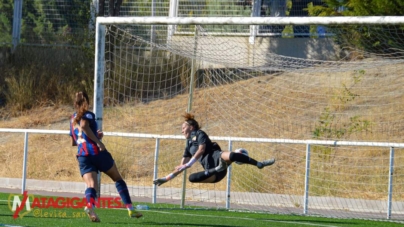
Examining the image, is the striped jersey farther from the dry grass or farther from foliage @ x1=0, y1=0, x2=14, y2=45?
foliage @ x1=0, y1=0, x2=14, y2=45

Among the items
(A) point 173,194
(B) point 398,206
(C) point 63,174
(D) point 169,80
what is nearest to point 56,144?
(C) point 63,174

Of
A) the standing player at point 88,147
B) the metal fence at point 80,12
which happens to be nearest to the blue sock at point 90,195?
the standing player at point 88,147

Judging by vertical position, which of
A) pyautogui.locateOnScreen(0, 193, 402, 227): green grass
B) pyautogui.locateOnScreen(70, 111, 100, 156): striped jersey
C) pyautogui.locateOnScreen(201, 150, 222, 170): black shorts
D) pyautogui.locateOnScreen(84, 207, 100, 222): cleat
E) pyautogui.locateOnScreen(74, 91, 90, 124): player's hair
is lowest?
pyautogui.locateOnScreen(0, 193, 402, 227): green grass

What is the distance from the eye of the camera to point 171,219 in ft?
37.7

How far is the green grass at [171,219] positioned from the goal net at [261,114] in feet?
3.83

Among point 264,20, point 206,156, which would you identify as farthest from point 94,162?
point 264,20

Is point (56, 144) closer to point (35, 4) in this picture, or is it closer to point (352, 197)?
point (35, 4)

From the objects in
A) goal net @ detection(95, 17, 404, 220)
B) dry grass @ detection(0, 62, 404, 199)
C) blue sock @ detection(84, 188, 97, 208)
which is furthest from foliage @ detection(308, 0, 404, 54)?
blue sock @ detection(84, 188, 97, 208)

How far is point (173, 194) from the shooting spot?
54.0 feet

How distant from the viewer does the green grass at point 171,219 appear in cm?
1057

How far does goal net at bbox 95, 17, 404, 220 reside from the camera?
14.4 metres

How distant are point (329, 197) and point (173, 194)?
3463 millimetres

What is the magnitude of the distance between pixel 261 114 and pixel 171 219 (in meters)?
6.74

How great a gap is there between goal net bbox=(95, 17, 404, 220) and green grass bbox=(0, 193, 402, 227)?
3.83 ft
